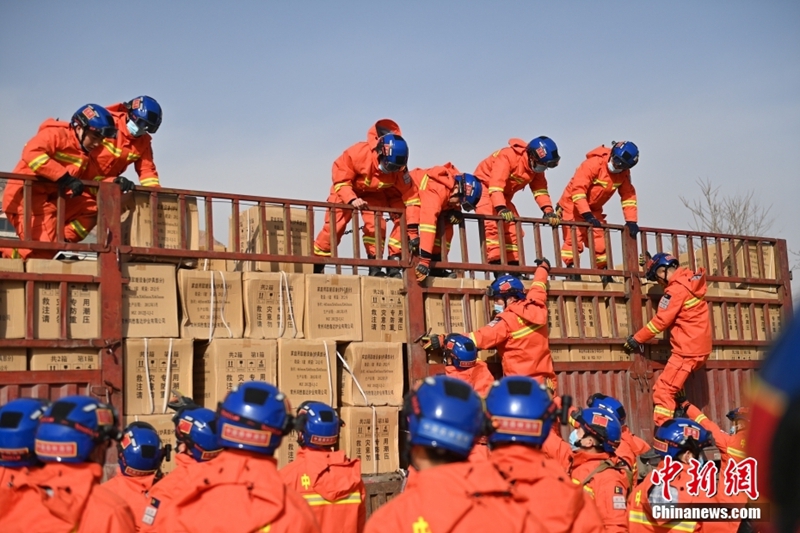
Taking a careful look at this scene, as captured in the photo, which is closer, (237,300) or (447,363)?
(237,300)

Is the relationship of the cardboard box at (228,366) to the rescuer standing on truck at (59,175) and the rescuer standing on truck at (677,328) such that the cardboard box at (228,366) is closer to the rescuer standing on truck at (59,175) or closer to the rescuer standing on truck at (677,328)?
the rescuer standing on truck at (59,175)

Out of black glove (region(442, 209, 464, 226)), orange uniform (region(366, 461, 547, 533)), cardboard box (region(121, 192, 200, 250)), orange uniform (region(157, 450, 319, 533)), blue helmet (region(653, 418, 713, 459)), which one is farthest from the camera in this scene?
black glove (region(442, 209, 464, 226))

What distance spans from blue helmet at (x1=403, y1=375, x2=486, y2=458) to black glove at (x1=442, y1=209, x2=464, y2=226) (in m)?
6.58

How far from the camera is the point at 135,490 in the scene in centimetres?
616

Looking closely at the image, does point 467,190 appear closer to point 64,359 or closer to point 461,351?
point 461,351

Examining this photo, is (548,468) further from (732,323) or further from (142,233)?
(732,323)

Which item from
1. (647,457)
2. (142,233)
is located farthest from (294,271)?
(647,457)

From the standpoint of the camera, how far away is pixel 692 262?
1212 cm

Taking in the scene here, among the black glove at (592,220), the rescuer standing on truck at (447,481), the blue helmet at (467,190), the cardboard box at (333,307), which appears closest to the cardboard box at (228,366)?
the cardboard box at (333,307)

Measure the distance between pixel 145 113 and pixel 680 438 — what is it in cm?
618

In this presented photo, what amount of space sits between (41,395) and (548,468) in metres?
4.58

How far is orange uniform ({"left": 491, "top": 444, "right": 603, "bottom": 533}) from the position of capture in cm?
447

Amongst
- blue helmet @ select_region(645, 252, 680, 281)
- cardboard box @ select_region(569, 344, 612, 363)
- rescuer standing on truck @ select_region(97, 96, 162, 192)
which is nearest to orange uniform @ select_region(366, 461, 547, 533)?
rescuer standing on truck @ select_region(97, 96, 162, 192)

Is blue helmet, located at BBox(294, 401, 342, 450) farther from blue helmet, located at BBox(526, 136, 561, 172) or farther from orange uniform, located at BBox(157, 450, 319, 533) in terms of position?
blue helmet, located at BBox(526, 136, 561, 172)
